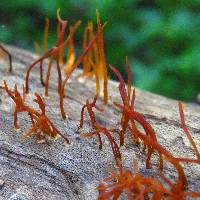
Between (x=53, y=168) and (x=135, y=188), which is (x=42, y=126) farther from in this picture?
(x=135, y=188)

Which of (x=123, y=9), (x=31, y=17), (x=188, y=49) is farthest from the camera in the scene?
(x=31, y=17)

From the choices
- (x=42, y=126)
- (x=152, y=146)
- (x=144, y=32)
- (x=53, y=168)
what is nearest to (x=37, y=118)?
(x=42, y=126)

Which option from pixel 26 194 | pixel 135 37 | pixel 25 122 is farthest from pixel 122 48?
pixel 26 194

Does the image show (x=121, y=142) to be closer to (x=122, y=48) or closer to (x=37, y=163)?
(x=37, y=163)

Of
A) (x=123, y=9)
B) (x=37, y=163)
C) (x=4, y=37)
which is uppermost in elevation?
(x=123, y=9)

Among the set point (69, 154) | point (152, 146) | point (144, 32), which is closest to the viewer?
point (152, 146)

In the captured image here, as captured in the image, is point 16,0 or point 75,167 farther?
point 16,0
